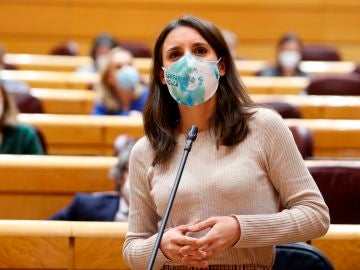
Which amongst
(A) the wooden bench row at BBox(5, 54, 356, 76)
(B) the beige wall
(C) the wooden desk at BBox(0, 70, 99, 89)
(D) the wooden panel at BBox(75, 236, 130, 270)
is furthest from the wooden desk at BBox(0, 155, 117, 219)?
(B) the beige wall

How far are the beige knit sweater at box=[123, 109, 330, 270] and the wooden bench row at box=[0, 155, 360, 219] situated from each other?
760 millimetres

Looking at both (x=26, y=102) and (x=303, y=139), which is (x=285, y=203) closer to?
(x=303, y=139)

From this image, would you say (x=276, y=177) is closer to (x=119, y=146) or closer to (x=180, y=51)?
(x=180, y=51)

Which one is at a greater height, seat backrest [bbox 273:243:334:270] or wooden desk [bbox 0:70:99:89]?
seat backrest [bbox 273:243:334:270]

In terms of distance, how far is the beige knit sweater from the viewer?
880 mm

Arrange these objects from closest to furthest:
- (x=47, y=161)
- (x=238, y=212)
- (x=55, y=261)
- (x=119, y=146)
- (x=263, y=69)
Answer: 1. (x=238, y=212)
2. (x=55, y=261)
3. (x=47, y=161)
4. (x=119, y=146)
5. (x=263, y=69)

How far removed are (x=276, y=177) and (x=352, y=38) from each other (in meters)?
3.97

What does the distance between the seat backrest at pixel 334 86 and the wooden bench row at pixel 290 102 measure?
21 centimetres

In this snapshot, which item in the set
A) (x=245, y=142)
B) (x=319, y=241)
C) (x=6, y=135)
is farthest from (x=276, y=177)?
(x=6, y=135)

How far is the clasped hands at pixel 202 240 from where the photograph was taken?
2.77ft

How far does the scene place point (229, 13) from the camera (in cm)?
466

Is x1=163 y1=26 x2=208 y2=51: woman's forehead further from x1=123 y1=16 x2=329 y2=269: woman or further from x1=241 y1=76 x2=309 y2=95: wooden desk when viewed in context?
x1=241 y1=76 x2=309 y2=95: wooden desk

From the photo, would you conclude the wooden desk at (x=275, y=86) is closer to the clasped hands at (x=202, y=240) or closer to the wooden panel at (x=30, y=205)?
the wooden panel at (x=30, y=205)

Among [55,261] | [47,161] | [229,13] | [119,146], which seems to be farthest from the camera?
[229,13]
